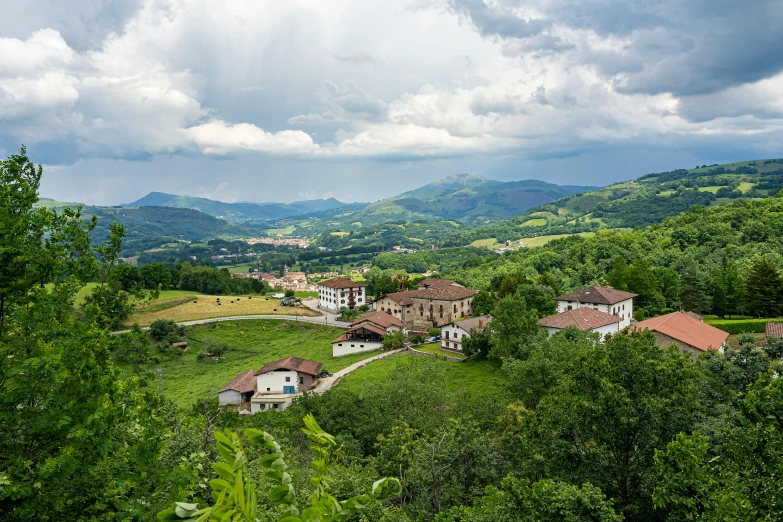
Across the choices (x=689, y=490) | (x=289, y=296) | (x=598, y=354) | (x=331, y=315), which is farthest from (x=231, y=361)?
(x=689, y=490)

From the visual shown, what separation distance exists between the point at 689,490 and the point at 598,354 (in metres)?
6.68

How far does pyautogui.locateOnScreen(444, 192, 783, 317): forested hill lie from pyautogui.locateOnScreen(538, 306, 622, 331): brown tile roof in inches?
741

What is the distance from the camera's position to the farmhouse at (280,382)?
5003 cm

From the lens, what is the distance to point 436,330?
246 ft

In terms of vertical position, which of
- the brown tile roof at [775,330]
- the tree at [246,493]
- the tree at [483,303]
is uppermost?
the tree at [246,493]

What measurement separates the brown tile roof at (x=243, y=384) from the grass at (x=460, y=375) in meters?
11.1

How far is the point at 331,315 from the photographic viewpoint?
96.6 metres

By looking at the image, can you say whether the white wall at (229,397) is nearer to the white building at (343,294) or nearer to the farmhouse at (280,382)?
the farmhouse at (280,382)

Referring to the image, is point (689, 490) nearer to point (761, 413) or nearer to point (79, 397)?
point (761, 413)

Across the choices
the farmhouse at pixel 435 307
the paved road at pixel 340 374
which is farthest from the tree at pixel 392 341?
the farmhouse at pixel 435 307

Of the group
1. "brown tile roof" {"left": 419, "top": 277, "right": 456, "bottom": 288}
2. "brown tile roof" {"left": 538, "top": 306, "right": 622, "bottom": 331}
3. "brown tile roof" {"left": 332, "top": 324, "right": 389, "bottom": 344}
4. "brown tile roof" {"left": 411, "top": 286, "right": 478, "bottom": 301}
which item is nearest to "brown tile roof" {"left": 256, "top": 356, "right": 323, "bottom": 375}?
"brown tile roof" {"left": 332, "top": 324, "right": 389, "bottom": 344}

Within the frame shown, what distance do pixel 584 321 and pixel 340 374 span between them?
93.2ft

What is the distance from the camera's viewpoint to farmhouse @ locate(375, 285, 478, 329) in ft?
250

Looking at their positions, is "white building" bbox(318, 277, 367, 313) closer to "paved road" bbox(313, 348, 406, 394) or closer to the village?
the village
